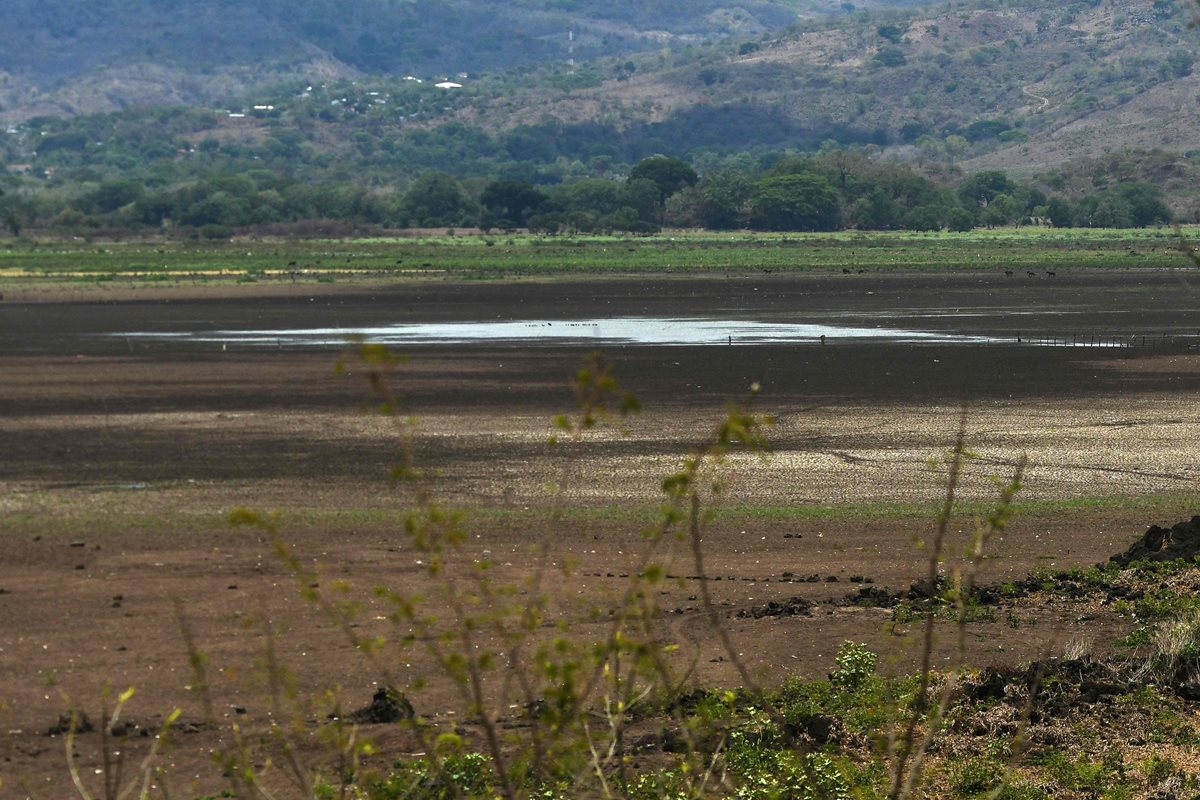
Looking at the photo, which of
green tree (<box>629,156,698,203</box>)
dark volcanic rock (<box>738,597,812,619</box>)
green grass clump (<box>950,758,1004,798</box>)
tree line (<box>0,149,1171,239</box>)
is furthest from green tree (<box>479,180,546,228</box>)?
green grass clump (<box>950,758,1004,798</box>)

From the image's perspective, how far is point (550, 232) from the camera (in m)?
168

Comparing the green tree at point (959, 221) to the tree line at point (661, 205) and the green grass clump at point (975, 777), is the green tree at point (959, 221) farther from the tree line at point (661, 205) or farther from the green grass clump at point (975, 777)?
the green grass clump at point (975, 777)

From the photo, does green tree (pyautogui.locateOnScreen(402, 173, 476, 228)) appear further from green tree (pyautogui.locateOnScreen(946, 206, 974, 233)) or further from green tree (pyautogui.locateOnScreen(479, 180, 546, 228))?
green tree (pyautogui.locateOnScreen(946, 206, 974, 233))

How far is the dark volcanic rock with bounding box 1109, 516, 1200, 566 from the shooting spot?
19.7 metres

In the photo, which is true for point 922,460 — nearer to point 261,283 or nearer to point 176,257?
point 261,283

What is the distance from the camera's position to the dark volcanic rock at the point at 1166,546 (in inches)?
776

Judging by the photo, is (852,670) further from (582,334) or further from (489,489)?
(582,334)

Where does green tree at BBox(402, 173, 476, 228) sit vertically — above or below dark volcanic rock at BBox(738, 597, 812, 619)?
below

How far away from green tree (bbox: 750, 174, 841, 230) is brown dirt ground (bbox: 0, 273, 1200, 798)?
368 ft

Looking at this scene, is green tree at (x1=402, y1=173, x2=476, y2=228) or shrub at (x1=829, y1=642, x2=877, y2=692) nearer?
shrub at (x1=829, y1=642, x2=877, y2=692)

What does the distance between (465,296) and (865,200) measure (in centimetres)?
9878

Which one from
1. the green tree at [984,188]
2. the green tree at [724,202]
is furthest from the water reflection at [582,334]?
the green tree at [984,188]

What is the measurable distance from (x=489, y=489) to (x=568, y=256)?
90.0 m

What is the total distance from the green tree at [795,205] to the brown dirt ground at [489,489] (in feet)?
368
